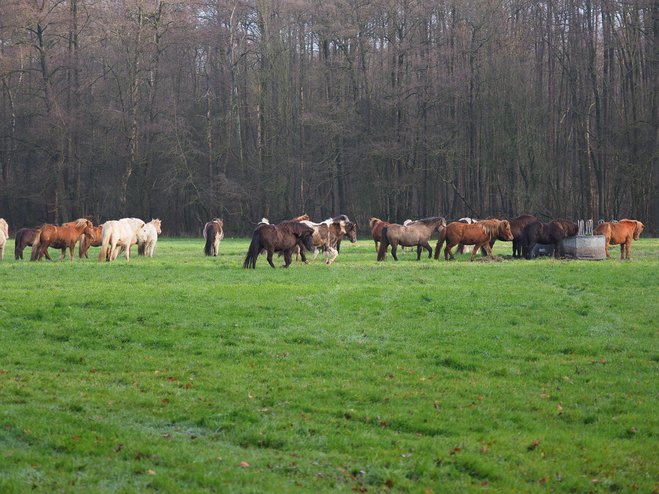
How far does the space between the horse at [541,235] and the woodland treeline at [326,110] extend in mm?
17423

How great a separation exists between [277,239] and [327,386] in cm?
1170

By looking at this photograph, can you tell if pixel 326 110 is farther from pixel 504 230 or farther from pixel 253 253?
pixel 253 253

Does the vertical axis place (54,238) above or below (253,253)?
above

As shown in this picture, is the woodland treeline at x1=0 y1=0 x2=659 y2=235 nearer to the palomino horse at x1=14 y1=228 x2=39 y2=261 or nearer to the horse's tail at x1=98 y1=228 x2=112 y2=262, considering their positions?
the palomino horse at x1=14 y1=228 x2=39 y2=261

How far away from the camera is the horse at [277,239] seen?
18703 millimetres

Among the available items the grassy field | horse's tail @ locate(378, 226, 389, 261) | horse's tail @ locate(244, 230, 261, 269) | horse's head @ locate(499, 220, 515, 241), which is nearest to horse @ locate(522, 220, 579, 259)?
horse's head @ locate(499, 220, 515, 241)

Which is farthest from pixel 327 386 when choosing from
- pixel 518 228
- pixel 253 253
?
pixel 518 228

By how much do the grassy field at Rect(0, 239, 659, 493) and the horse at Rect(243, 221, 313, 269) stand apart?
12.0ft

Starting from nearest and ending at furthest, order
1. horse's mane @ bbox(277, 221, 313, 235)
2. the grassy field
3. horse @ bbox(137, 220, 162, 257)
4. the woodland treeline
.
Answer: the grassy field < horse's mane @ bbox(277, 221, 313, 235) < horse @ bbox(137, 220, 162, 257) < the woodland treeline

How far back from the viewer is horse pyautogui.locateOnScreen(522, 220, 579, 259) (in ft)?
72.8

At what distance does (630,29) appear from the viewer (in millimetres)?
38594

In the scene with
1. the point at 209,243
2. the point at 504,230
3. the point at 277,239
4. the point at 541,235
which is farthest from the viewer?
the point at 209,243

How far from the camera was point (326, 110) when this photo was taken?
4294 centimetres

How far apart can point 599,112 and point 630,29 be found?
539 centimetres
